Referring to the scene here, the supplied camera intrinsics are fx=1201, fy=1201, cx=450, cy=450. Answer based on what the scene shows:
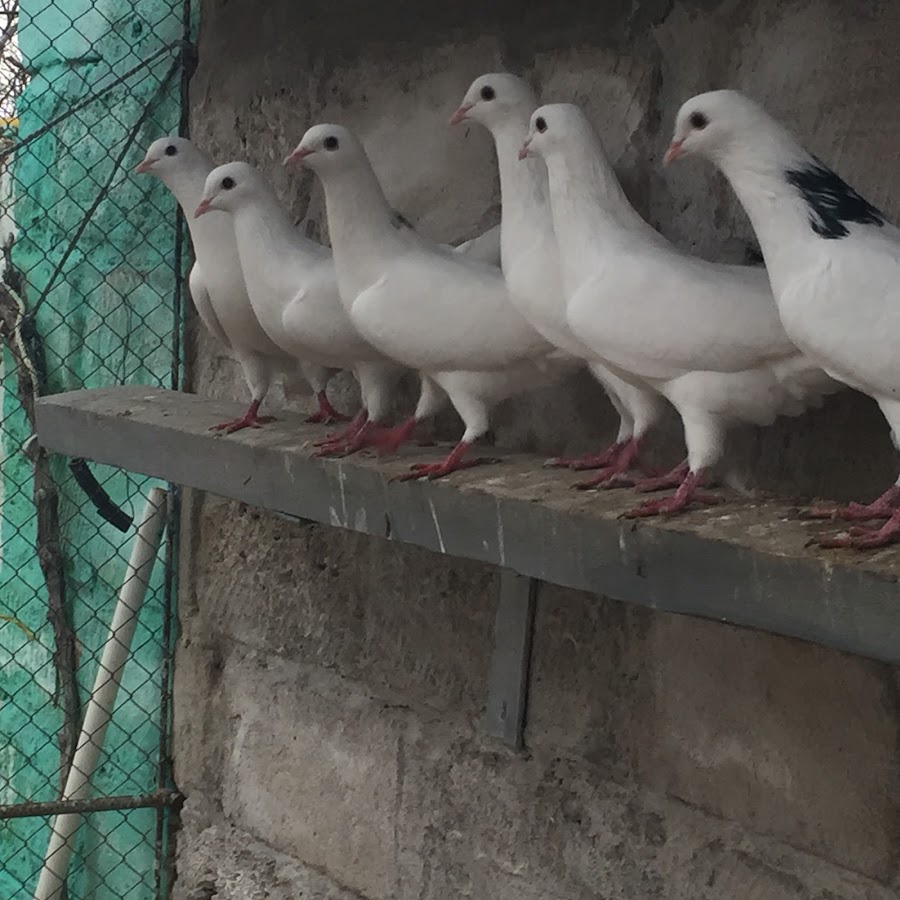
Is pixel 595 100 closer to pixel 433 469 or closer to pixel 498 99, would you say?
pixel 498 99

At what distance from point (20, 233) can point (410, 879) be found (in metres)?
1.43

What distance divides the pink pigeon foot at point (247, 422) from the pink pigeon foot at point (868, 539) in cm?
82

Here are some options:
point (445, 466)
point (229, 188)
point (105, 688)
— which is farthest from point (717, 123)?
point (105, 688)

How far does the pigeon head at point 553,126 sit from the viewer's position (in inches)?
42.9

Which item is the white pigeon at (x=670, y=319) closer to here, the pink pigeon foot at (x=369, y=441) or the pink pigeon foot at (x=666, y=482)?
the pink pigeon foot at (x=666, y=482)

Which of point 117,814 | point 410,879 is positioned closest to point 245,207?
point 410,879

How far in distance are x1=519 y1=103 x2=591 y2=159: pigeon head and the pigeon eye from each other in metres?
0.14

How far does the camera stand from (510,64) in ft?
4.76

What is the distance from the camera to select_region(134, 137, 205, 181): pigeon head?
1569 mm

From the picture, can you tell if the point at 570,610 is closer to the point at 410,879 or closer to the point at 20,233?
the point at 410,879

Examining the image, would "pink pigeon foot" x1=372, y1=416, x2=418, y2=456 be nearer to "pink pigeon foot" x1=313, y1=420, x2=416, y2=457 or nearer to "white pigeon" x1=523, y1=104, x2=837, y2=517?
"pink pigeon foot" x1=313, y1=420, x2=416, y2=457

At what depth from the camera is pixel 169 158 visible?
157 centimetres

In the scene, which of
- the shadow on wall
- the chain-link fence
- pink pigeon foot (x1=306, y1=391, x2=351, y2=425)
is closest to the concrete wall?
the shadow on wall

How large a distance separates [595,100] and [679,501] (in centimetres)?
58
